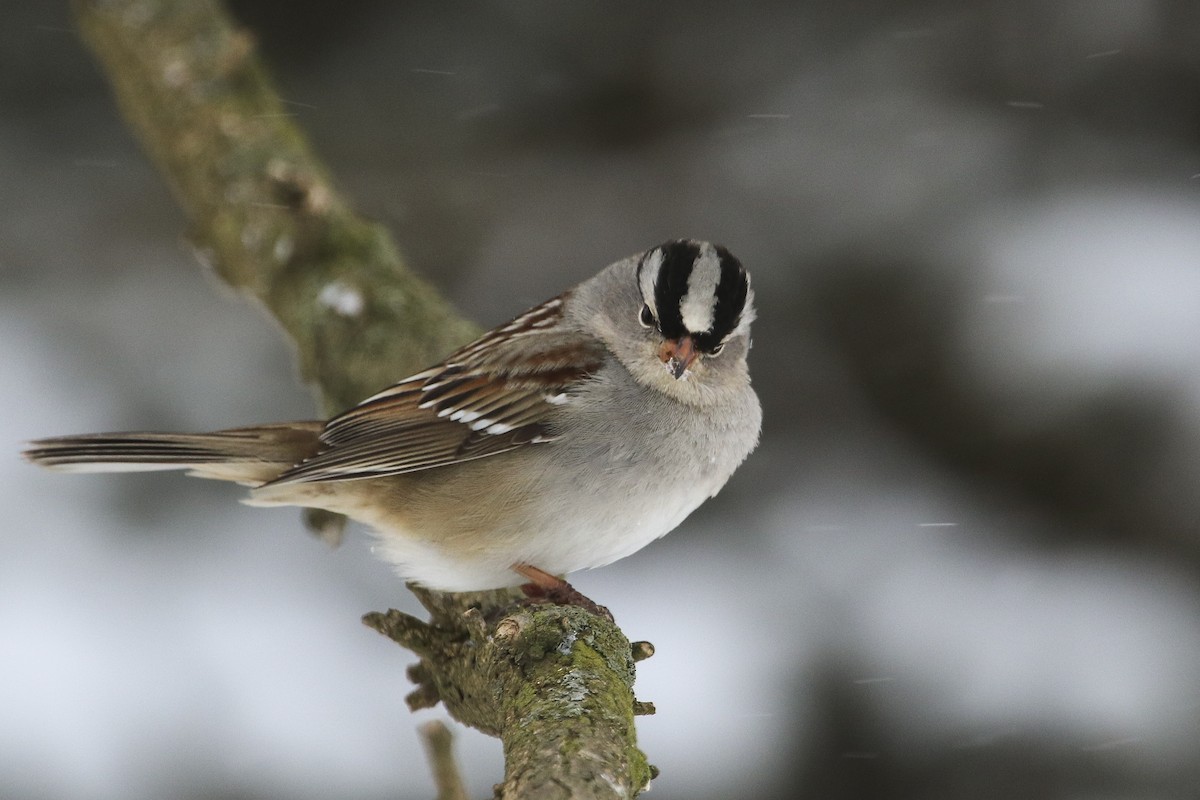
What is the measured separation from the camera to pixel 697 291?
9.20 ft

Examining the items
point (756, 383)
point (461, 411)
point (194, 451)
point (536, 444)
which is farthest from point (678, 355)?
point (756, 383)

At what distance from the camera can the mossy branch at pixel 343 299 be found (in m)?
1.88

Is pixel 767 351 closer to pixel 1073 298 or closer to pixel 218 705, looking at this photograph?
pixel 1073 298

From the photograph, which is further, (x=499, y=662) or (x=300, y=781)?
(x=300, y=781)

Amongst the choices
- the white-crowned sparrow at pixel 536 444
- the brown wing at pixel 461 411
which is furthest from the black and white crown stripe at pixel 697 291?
the brown wing at pixel 461 411

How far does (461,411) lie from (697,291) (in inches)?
26.5

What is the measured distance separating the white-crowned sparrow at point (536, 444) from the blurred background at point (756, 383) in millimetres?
1491

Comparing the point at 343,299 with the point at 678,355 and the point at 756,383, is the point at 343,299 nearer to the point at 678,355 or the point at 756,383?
the point at 678,355

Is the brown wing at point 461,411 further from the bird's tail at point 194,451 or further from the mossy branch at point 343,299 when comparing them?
the mossy branch at point 343,299

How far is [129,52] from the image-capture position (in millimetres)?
4246

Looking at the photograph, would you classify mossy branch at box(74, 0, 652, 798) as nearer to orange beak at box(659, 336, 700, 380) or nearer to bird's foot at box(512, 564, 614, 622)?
bird's foot at box(512, 564, 614, 622)

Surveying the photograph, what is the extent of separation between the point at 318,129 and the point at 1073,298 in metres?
3.61

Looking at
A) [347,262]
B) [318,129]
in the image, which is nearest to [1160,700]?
[347,262]

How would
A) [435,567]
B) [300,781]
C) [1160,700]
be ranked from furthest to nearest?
1. [1160,700]
2. [300,781]
3. [435,567]
